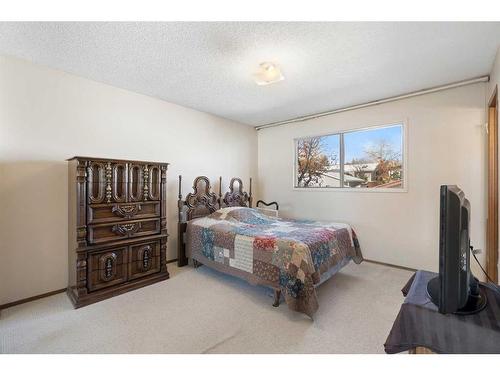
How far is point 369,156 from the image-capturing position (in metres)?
3.57

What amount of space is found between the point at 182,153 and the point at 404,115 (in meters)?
3.27

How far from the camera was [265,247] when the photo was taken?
235 centimetres

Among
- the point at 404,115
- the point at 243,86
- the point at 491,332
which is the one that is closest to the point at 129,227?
the point at 243,86

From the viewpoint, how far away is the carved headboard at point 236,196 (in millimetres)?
4086

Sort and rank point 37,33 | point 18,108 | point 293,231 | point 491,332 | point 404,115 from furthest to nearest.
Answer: point 404,115, point 293,231, point 18,108, point 37,33, point 491,332

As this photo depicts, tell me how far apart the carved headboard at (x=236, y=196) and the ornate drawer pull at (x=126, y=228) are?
1.64 metres

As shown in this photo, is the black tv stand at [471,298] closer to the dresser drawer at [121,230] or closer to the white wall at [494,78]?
the white wall at [494,78]

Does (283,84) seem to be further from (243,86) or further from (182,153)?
(182,153)

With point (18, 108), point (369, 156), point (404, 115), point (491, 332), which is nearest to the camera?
point (491, 332)

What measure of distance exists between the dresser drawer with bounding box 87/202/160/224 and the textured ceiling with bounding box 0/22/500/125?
57.5 inches

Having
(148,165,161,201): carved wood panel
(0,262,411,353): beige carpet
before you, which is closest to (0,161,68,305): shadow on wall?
(0,262,411,353): beige carpet

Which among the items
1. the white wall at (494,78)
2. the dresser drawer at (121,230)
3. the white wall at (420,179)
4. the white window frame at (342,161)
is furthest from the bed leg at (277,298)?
the white wall at (494,78)

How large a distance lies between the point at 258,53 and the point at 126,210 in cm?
212

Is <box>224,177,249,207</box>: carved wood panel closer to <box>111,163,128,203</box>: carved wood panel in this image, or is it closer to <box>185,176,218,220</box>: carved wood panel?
<box>185,176,218,220</box>: carved wood panel
